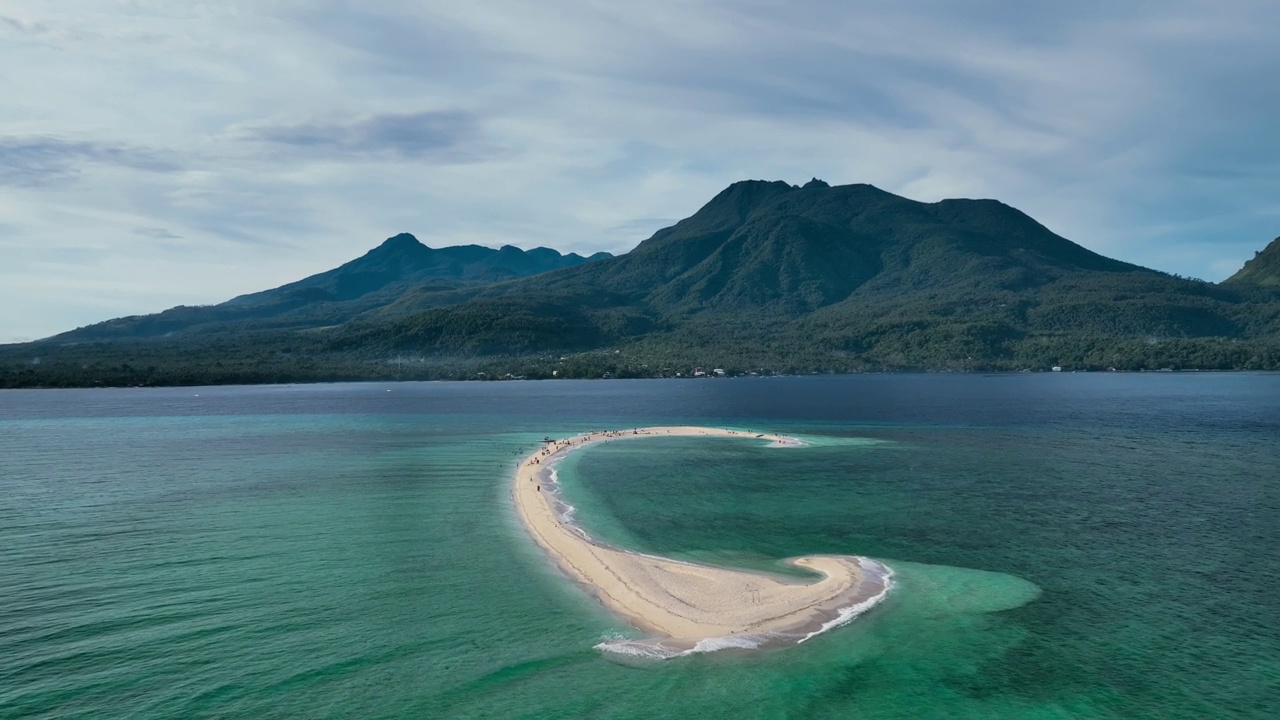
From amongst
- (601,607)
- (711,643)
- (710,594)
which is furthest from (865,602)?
(601,607)

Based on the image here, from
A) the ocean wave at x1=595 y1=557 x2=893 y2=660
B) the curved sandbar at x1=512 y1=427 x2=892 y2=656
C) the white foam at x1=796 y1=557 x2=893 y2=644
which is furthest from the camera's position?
the white foam at x1=796 y1=557 x2=893 y2=644

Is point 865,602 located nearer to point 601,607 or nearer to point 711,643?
point 711,643

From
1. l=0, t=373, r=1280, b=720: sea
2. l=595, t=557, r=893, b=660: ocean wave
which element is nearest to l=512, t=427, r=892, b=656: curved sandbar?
l=595, t=557, r=893, b=660: ocean wave

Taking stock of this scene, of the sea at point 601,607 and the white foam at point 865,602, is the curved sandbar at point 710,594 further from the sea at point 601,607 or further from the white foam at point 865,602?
the sea at point 601,607

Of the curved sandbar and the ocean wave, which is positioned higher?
the curved sandbar

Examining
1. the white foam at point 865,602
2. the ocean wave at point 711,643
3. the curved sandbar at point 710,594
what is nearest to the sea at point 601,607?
the ocean wave at point 711,643

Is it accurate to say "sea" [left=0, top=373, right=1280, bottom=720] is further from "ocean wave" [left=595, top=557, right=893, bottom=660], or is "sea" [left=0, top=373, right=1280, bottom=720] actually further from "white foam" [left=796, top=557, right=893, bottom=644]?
"white foam" [left=796, top=557, right=893, bottom=644]

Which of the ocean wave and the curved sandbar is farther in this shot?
the curved sandbar
